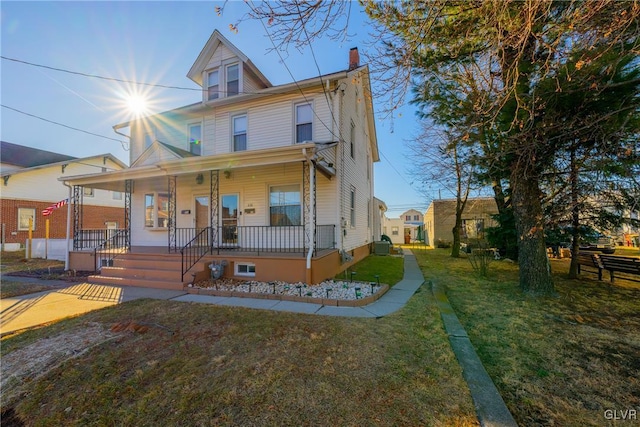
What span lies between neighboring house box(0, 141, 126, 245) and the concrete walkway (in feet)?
39.2

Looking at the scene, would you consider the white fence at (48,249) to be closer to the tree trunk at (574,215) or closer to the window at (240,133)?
the window at (240,133)

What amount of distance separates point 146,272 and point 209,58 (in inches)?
338

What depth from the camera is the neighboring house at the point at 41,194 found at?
16.6 m

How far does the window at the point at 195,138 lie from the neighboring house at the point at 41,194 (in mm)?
8123

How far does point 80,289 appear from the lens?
284 inches

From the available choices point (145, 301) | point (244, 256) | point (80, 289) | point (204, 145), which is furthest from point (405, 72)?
point (80, 289)

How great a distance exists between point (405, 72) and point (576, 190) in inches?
204

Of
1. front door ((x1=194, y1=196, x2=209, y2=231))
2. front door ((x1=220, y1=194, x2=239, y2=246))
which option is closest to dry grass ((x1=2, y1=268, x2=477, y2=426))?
front door ((x1=220, y1=194, x2=239, y2=246))

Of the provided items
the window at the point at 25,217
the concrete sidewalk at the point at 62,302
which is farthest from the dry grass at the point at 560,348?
the window at the point at 25,217

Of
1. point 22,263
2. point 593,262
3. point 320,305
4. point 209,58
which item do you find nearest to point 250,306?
point 320,305

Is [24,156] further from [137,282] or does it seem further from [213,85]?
[137,282]

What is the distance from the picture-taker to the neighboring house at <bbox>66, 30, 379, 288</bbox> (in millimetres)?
7609

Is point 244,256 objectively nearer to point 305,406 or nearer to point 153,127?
point 305,406

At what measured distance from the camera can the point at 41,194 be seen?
59.5ft
